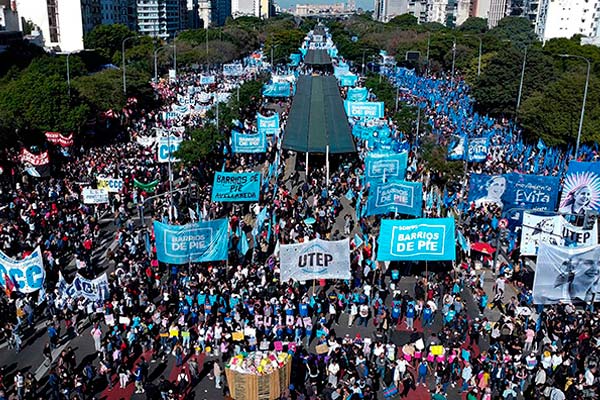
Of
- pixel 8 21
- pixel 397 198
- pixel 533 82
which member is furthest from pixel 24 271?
pixel 8 21

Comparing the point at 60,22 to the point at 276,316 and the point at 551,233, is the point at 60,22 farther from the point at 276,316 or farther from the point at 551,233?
the point at 551,233

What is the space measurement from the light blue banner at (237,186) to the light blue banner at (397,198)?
5.42 metres

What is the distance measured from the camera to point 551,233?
23.2 metres

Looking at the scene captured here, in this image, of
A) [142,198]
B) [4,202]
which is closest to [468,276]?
[142,198]

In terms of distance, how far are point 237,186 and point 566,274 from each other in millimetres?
14834

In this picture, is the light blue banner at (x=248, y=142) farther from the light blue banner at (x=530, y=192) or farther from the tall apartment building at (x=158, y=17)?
the tall apartment building at (x=158, y=17)

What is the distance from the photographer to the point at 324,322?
2077 centimetres

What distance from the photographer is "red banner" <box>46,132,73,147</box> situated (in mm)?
40156

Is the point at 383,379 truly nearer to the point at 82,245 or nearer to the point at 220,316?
the point at 220,316

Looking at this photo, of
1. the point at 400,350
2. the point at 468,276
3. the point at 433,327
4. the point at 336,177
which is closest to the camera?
the point at 400,350

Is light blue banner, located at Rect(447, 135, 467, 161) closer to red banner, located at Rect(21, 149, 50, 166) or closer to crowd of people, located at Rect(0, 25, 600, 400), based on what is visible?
crowd of people, located at Rect(0, 25, 600, 400)

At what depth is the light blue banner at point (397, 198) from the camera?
2723cm

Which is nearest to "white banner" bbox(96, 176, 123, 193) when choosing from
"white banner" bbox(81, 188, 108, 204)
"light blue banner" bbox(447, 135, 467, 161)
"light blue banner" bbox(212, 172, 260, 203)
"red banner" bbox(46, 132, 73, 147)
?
"white banner" bbox(81, 188, 108, 204)

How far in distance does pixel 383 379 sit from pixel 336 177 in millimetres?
20997
